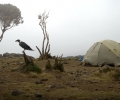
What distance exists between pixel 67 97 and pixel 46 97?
1.31 feet

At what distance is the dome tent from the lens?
13.0 metres

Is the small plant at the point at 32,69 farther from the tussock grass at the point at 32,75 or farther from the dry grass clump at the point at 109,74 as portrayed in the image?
the dry grass clump at the point at 109,74

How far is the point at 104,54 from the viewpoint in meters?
13.2

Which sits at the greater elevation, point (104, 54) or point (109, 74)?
point (104, 54)

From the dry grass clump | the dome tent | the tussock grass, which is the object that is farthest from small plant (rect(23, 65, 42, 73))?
the dome tent

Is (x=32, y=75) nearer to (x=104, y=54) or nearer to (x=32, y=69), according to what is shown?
(x=32, y=69)

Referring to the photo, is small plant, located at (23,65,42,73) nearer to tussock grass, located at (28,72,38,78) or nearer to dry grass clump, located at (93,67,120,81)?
tussock grass, located at (28,72,38,78)

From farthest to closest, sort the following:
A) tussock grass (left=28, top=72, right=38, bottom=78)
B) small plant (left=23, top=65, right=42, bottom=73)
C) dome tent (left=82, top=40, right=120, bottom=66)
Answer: dome tent (left=82, top=40, right=120, bottom=66)
small plant (left=23, top=65, right=42, bottom=73)
tussock grass (left=28, top=72, right=38, bottom=78)

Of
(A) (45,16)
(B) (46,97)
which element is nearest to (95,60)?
(A) (45,16)

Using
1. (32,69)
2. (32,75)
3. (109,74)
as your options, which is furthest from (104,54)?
(32,75)

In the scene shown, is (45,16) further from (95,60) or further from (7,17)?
(7,17)

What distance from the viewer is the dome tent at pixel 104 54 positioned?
1301 centimetres

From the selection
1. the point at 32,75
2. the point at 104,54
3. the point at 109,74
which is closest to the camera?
the point at 32,75

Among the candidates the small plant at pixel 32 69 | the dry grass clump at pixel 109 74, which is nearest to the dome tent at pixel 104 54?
the dry grass clump at pixel 109 74
